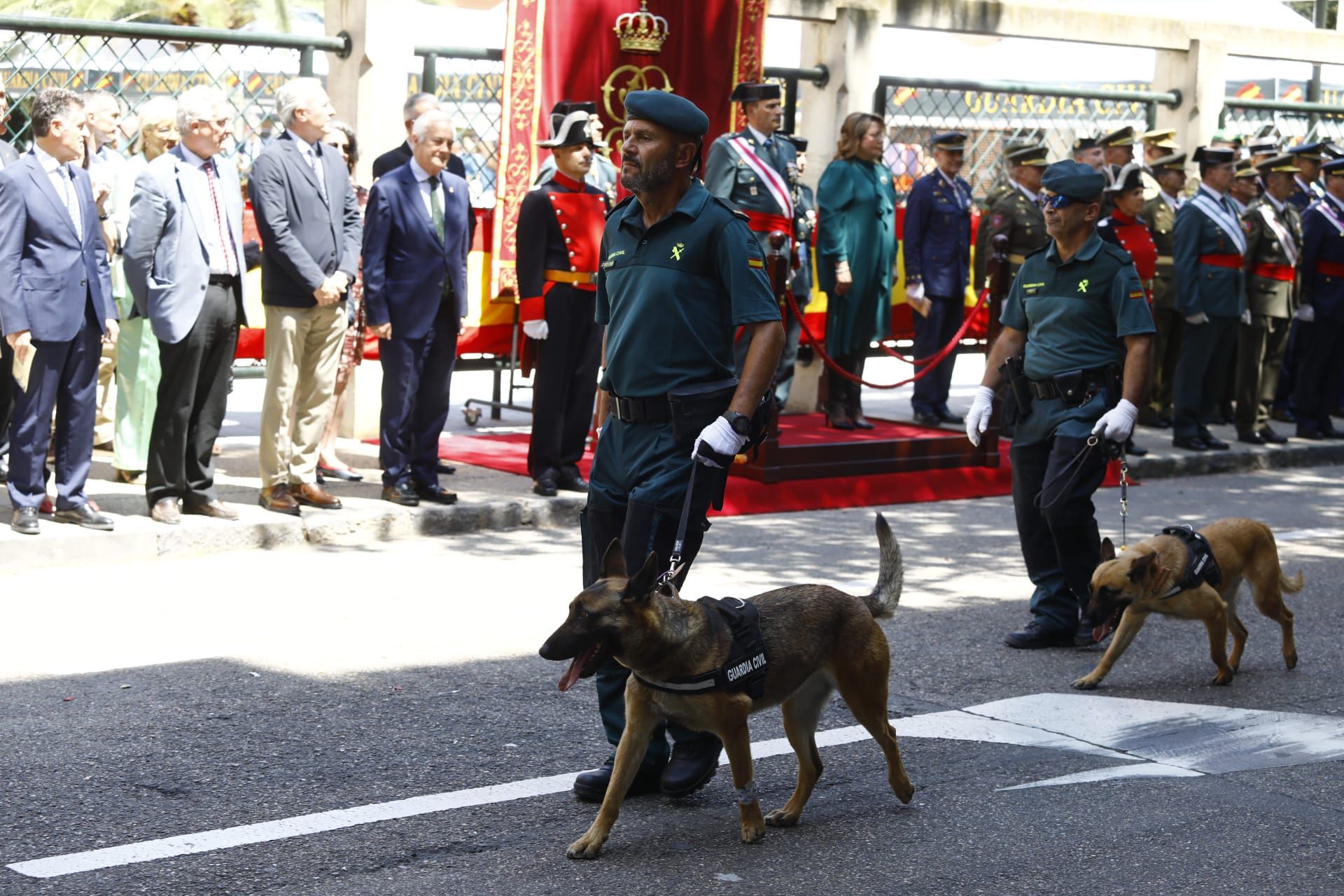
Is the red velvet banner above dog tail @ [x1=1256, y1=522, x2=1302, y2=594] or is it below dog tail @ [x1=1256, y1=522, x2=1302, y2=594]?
above

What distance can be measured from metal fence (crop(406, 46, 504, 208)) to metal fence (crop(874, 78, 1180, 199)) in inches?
128

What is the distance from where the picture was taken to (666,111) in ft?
17.8

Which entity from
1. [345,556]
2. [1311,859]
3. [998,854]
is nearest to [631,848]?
[998,854]

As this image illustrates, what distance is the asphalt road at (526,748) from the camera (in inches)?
198

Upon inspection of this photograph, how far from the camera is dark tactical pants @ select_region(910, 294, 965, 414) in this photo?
13.7 meters

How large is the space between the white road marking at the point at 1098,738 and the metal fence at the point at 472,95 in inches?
265

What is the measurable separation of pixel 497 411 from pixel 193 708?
292 inches

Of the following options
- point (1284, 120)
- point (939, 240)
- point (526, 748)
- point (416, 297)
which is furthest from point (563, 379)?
point (1284, 120)

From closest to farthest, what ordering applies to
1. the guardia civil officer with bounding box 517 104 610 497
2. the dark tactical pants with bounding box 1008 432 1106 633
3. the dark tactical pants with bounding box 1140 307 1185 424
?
the dark tactical pants with bounding box 1008 432 1106 633, the guardia civil officer with bounding box 517 104 610 497, the dark tactical pants with bounding box 1140 307 1185 424

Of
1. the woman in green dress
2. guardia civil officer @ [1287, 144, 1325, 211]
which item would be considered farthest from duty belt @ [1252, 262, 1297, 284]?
the woman in green dress

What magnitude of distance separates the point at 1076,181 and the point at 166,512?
4.83 metres

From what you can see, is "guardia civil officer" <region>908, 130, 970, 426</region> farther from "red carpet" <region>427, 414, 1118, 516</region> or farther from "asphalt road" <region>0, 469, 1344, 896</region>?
"asphalt road" <region>0, 469, 1344, 896</region>

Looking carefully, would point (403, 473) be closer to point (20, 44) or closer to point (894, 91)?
point (20, 44)

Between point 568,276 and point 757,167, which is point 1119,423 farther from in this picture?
point 757,167
